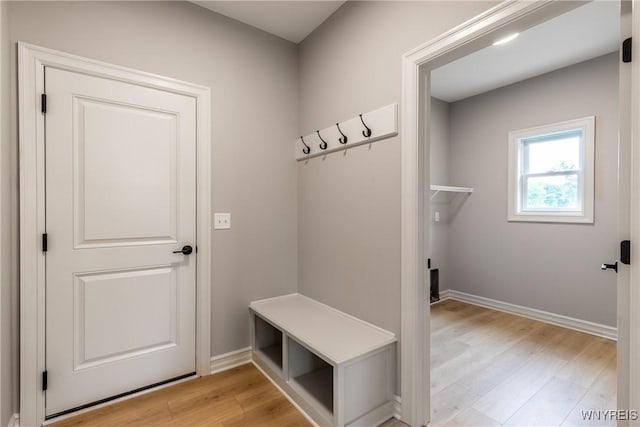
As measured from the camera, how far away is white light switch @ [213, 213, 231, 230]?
7.12 feet

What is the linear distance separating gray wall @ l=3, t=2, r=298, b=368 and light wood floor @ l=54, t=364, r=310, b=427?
12.6 inches

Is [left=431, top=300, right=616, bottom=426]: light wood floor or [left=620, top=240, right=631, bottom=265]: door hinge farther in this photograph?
[left=431, top=300, right=616, bottom=426]: light wood floor

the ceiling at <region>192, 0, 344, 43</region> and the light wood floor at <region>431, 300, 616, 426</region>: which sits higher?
the ceiling at <region>192, 0, 344, 43</region>

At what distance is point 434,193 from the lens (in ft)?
12.7

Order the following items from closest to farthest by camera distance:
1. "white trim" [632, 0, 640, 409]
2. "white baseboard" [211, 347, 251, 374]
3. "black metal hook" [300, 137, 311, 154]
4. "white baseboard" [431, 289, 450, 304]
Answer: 1. "white trim" [632, 0, 640, 409]
2. "white baseboard" [211, 347, 251, 374]
3. "black metal hook" [300, 137, 311, 154]
4. "white baseboard" [431, 289, 450, 304]

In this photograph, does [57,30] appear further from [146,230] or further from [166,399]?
[166,399]

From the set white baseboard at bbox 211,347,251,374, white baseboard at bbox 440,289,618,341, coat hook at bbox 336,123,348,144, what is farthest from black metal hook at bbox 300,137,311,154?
white baseboard at bbox 440,289,618,341

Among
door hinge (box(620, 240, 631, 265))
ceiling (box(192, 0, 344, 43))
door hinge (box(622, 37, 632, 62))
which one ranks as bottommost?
door hinge (box(620, 240, 631, 265))

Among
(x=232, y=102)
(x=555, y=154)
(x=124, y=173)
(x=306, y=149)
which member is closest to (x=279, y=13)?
(x=232, y=102)

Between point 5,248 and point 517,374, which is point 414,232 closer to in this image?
point 517,374

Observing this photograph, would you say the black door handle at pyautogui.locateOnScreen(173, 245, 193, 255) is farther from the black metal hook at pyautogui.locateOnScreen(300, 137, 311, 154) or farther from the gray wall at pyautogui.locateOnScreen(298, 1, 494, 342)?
the black metal hook at pyautogui.locateOnScreen(300, 137, 311, 154)

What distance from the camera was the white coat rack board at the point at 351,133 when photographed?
1.74 metres

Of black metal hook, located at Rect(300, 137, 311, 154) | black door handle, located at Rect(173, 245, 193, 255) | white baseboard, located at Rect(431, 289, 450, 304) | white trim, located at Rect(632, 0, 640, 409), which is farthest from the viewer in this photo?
white baseboard, located at Rect(431, 289, 450, 304)

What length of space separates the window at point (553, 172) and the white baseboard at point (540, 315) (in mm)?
1029
